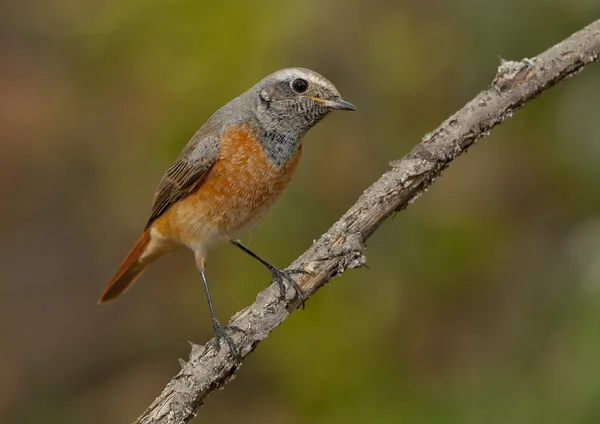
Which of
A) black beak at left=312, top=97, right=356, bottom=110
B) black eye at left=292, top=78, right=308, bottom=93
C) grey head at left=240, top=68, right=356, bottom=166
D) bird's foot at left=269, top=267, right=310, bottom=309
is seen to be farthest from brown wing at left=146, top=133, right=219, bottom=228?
bird's foot at left=269, top=267, right=310, bottom=309

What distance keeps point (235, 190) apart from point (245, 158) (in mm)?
168

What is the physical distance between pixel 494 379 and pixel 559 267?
710 millimetres

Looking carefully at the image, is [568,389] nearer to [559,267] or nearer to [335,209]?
[559,267]

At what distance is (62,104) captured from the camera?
292 inches

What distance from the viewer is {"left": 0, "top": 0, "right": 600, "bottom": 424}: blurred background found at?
406 cm

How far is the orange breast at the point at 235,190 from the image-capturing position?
4.04 m

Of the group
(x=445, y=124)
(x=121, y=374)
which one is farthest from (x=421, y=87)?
(x=121, y=374)

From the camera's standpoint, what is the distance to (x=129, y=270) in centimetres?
489

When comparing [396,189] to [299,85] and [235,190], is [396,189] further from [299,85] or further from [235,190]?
[235,190]

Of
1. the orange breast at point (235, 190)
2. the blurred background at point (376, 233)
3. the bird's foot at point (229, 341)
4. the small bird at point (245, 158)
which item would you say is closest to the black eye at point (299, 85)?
the small bird at point (245, 158)

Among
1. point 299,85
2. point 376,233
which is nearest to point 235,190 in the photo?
point 299,85

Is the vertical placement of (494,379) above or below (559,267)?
below

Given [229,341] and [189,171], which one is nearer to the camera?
[229,341]

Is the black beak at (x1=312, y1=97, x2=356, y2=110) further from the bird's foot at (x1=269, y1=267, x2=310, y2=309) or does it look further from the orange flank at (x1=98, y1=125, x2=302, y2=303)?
the bird's foot at (x1=269, y1=267, x2=310, y2=309)
